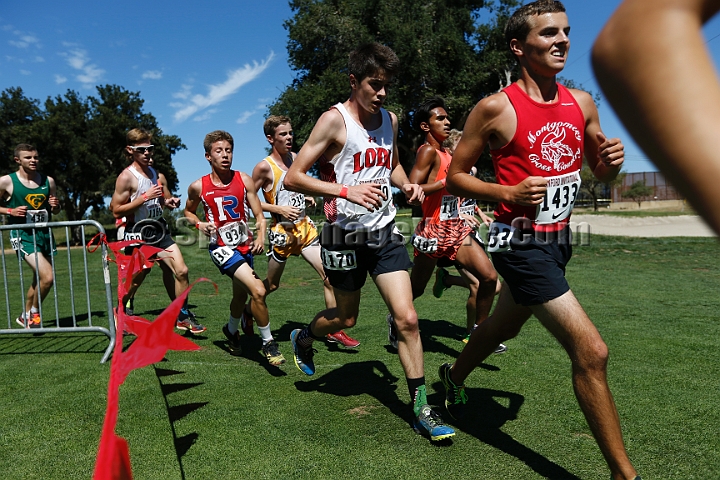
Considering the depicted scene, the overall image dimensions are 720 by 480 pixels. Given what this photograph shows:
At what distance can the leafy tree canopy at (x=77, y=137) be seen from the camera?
34125 mm

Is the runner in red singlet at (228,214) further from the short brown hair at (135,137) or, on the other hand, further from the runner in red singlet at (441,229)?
the runner in red singlet at (441,229)

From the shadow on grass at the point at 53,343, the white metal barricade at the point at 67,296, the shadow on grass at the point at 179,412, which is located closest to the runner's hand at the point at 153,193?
the white metal barricade at the point at 67,296

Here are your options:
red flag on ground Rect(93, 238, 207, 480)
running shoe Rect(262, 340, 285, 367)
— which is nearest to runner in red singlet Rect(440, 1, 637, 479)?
red flag on ground Rect(93, 238, 207, 480)

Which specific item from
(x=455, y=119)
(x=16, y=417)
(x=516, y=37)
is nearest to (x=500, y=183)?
(x=516, y=37)

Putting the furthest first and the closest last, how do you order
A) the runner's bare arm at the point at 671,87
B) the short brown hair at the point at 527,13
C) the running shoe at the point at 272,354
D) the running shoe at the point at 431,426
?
the running shoe at the point at 272,354
the running shoe at the point at 431,426
the short brown hair at the point at 527,13
the runner's bare arm at the point at 671,87

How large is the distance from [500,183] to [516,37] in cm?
77

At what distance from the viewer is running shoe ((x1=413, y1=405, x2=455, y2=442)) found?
3.14 metres

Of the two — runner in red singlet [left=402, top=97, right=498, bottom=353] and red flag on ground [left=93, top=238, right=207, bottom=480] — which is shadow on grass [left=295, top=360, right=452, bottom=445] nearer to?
runner in red singlet [left=402, top=97, right=498, bottom=353]

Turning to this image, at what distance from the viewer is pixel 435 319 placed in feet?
22.6

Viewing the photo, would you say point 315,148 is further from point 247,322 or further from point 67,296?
point 67,296

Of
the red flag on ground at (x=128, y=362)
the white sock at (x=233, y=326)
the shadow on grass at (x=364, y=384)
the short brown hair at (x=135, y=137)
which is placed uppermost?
the short brown hair at (x=135, y=137)

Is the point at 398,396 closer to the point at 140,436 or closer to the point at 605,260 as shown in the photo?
the point at 140,436

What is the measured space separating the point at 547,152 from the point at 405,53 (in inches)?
1058

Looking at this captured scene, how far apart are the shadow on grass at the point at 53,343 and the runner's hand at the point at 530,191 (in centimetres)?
473
